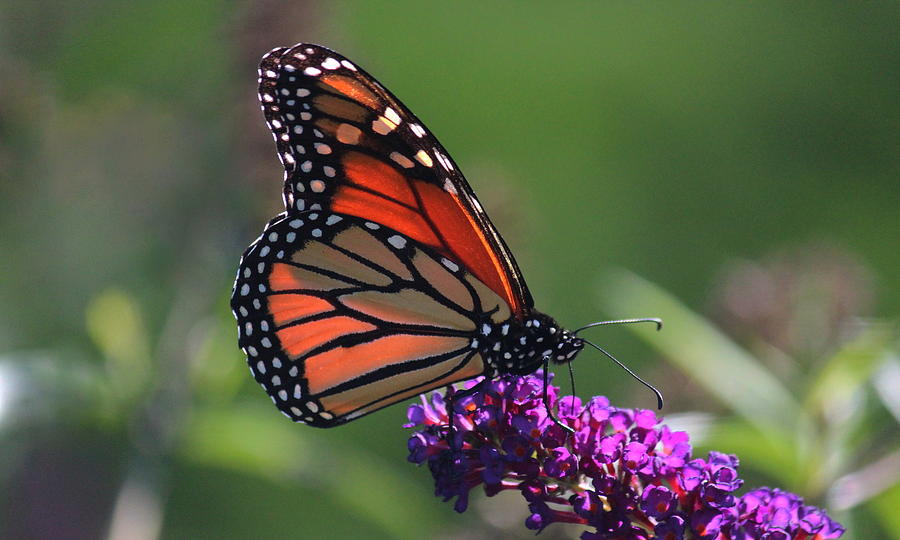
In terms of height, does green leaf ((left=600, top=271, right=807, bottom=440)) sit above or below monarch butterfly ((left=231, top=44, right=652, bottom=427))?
above

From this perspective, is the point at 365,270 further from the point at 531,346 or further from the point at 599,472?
the point at 599,472

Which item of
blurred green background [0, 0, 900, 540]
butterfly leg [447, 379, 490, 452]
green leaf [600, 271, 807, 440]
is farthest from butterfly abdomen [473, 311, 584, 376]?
green leaf [600, 271, 807, 440]

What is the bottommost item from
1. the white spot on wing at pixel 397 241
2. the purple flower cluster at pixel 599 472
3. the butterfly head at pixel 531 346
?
the purple flower cluster at pixel 599 472

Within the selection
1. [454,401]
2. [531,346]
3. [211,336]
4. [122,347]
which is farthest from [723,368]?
[122,347]

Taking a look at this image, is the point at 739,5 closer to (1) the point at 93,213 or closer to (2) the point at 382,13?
(2) the point at 382,13

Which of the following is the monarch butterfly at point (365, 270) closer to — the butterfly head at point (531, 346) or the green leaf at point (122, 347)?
the butterfly head at point (531, 346)

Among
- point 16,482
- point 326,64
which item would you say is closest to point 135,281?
point 16,482

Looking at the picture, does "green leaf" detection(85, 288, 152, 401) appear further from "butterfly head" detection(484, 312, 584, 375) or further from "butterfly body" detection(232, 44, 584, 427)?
"butterfly head" detection(484, 312, 584, 375)

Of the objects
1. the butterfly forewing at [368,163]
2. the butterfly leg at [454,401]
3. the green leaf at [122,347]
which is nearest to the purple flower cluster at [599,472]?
the butterfly leg at [454,401]
